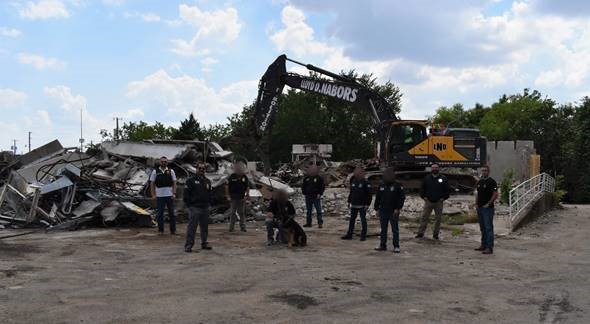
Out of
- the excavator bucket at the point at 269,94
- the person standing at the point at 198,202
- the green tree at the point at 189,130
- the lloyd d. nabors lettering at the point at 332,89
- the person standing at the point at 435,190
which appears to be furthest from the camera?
the green tree at the point at 189,130

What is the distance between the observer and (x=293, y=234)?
12.5 metres

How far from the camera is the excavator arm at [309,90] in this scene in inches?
914

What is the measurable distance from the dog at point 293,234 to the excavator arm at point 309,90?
10656mm

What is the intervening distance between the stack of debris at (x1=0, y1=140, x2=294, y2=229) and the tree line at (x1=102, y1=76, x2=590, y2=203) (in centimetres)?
297

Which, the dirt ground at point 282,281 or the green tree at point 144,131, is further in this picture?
the green tree at point 144,131

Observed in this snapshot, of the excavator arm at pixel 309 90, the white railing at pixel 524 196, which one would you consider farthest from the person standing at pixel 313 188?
the excavator arm at pixel 309 90

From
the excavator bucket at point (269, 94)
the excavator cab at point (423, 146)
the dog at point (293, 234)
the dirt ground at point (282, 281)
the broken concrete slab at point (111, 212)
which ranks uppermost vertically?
the excavator bucket at point (269, 94)

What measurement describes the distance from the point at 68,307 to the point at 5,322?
0.83m

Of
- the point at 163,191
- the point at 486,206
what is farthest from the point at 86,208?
the point at 486,206

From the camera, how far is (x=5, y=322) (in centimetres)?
629

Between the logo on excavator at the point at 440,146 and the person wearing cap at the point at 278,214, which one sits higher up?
the logo on excavator at the point at 440,146

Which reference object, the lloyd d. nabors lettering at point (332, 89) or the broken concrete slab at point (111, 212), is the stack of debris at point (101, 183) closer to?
Result: the broken concrete slab at point (111, 212)

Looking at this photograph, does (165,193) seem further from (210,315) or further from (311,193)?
(210,315)

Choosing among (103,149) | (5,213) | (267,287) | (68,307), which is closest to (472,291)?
(267,287)
